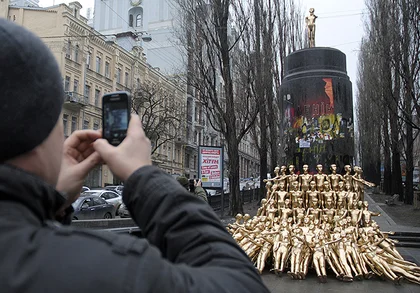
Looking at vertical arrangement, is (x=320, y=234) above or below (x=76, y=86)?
below

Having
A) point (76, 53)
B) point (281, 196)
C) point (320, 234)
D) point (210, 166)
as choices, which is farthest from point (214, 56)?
point (76, 53)

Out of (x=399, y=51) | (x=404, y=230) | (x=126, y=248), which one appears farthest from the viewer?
(x=399, y=51)

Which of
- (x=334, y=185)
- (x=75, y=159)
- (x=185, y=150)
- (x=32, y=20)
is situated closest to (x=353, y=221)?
(x=334, y=185)

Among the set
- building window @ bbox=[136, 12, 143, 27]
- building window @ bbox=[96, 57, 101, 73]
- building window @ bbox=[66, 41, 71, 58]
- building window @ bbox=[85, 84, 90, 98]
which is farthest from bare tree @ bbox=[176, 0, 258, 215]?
building window @ bbox=[136, 12, 143, 27]

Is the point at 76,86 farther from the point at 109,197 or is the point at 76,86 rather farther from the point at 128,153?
Result: the point at 128,153

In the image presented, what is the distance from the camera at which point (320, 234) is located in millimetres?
4574

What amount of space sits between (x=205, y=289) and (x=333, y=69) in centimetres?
605

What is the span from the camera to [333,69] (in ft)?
20.5

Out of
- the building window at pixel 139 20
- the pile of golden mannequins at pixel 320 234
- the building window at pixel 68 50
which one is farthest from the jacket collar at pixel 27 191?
the building window at pixel 139 20

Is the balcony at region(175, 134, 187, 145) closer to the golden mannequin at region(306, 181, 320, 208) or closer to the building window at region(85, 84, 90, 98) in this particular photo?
the building window at region(85, 84, 90, 98)

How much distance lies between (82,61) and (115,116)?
35513 mm

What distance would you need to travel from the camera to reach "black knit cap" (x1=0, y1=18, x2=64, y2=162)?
792 millimetres

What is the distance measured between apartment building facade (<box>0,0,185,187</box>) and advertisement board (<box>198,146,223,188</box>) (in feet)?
53.1

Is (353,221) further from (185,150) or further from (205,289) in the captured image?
(185,150)
